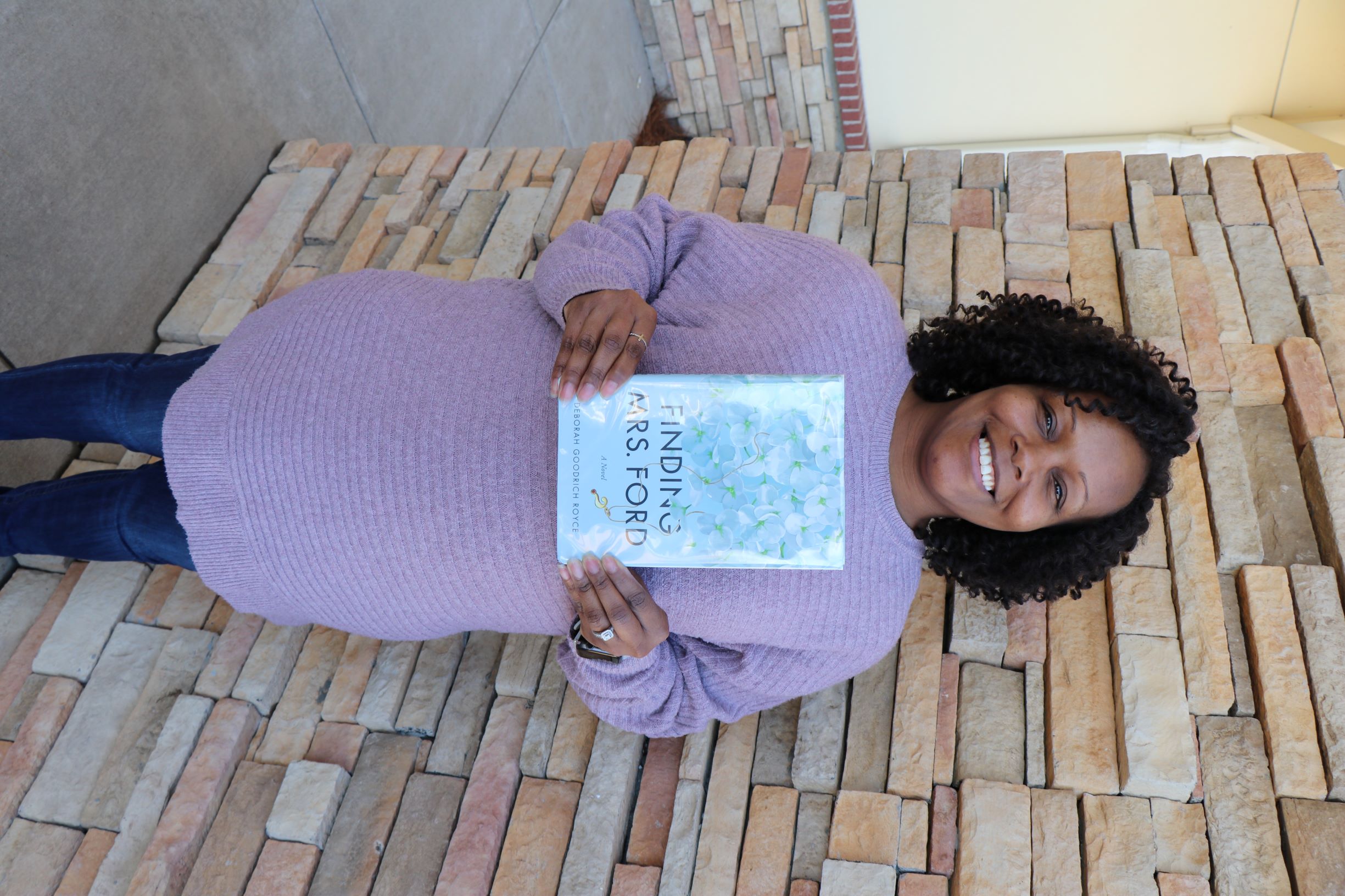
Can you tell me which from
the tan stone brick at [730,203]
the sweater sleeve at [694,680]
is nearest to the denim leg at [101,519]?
the sweater sleeve at [694,680]

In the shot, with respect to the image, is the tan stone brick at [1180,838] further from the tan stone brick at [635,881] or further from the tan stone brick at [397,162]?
the tan stone brick at [397,162]

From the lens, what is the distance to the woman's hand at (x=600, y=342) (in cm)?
128

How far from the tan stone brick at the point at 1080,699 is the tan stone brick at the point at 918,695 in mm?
196

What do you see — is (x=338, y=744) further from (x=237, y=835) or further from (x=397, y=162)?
(x=397, y=162)

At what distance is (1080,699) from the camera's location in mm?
1631

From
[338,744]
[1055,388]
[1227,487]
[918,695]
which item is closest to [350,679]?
[338,744]

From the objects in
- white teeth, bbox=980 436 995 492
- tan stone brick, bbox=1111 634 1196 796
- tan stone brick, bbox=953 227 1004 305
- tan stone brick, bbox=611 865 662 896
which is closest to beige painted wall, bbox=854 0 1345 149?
tan stone brick, bbox=953 227 1004 305

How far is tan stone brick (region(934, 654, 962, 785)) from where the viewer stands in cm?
162

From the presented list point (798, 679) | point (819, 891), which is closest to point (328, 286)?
point (798, 679)

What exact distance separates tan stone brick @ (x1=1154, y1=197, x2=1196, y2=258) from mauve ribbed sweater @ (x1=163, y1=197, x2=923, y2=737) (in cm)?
99

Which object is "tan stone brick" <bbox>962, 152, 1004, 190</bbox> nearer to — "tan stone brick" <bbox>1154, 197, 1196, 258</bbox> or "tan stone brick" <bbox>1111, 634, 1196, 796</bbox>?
"tan stone brick" <bbox>1154, 197, 1196, 258</bbox>

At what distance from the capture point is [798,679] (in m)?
1.57

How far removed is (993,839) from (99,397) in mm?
1734

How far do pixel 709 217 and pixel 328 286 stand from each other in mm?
676
